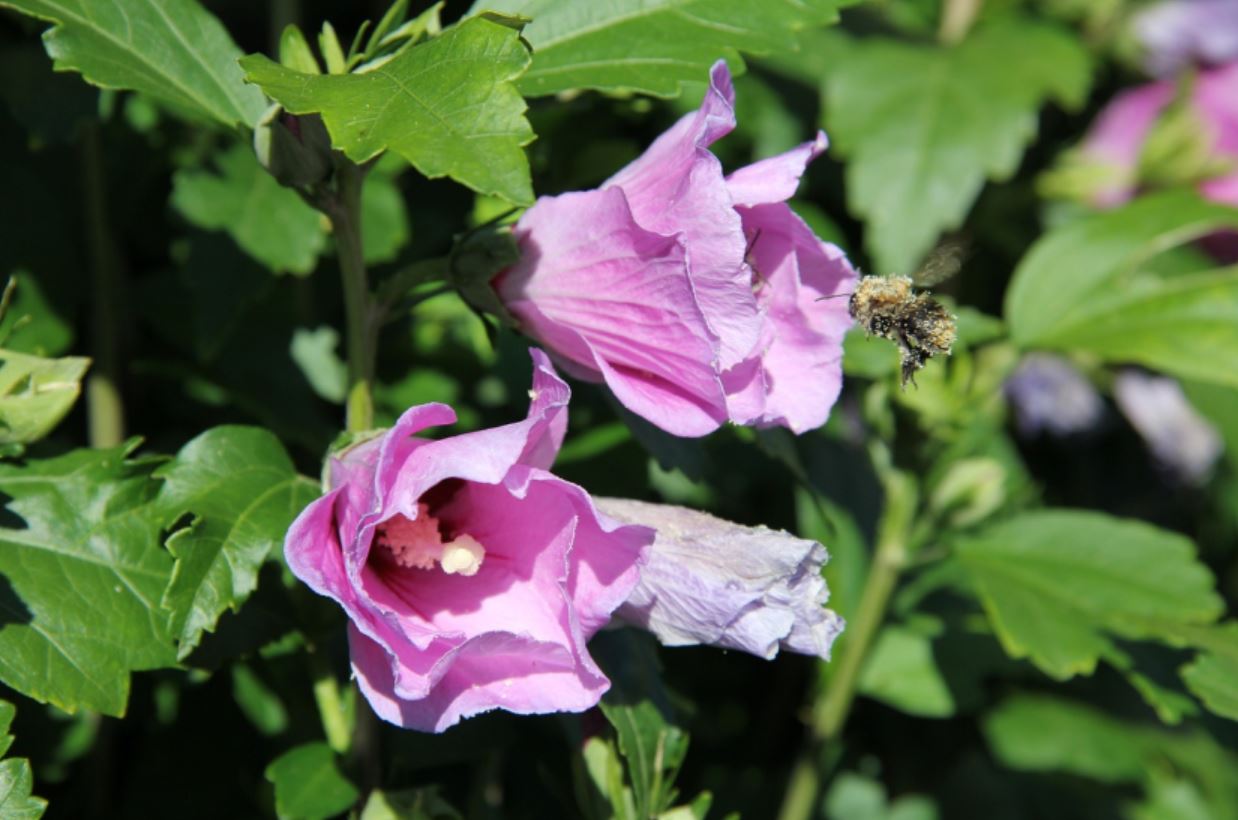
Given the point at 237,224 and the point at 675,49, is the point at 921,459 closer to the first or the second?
the point at 675,49

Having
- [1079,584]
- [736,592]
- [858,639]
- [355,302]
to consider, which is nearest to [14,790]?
[355,302]

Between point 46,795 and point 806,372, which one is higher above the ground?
point 806,372

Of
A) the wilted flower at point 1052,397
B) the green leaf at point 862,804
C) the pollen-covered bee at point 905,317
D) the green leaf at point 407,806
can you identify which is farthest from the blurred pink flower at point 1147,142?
the green leaf at point 407,806

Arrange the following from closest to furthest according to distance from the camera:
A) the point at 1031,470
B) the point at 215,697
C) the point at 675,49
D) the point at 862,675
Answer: the point at 675,49
the point at 215,697
the point at 862,675
the point at 1031,470

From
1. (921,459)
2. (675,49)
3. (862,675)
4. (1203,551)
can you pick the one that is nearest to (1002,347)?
(921,459)

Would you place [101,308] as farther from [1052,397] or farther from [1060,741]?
[1052,397]
